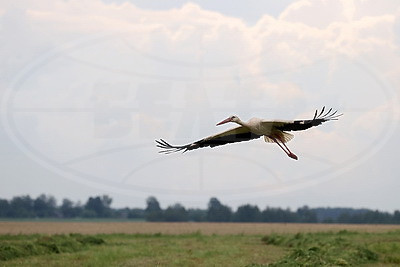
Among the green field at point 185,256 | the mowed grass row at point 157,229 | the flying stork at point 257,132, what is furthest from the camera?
the mowed grass row at point 157,229

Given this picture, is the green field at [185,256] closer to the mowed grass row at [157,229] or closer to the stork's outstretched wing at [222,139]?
the stork's outstretched wing at [222,139]

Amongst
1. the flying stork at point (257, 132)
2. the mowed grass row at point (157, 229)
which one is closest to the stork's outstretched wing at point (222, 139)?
the flying stork at point (257, 132)

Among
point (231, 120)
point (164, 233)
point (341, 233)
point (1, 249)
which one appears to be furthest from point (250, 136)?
point (164, 233)

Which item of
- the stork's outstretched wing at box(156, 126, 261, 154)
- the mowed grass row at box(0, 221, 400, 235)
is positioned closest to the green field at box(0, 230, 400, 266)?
the stork's outstretched wing at box(156, 126, 261, 154)

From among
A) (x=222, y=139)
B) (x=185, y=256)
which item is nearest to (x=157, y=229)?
(x=185, y=256)

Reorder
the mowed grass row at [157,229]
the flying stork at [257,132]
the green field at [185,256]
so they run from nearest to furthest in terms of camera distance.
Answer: the flying stork at [257,132], the green field at [185,256], the mowed grass row at [157,229]

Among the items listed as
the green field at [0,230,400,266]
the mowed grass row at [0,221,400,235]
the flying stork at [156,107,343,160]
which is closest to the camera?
the flying stork at [156,107,343,160]

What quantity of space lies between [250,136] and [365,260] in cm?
777

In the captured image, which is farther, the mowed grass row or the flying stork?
the mowed grass row

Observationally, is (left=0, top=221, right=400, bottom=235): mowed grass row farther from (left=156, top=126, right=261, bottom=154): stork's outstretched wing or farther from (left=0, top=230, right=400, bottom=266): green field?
(left=156, top=126, right=261, bottom=154): stork's outstretched wing

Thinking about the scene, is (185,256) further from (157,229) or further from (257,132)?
(157,229)

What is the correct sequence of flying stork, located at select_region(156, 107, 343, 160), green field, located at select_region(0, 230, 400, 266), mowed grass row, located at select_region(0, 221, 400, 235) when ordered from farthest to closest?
mowed grass row, located at select_region(0, 221, 400, 235), green field, located at select_region(0, 230, 400, 266), flying stork, located at select_region(156, 107, 343, 160)

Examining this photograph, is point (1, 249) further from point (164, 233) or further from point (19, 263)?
point (164, 233)

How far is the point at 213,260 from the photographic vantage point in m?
21.7
